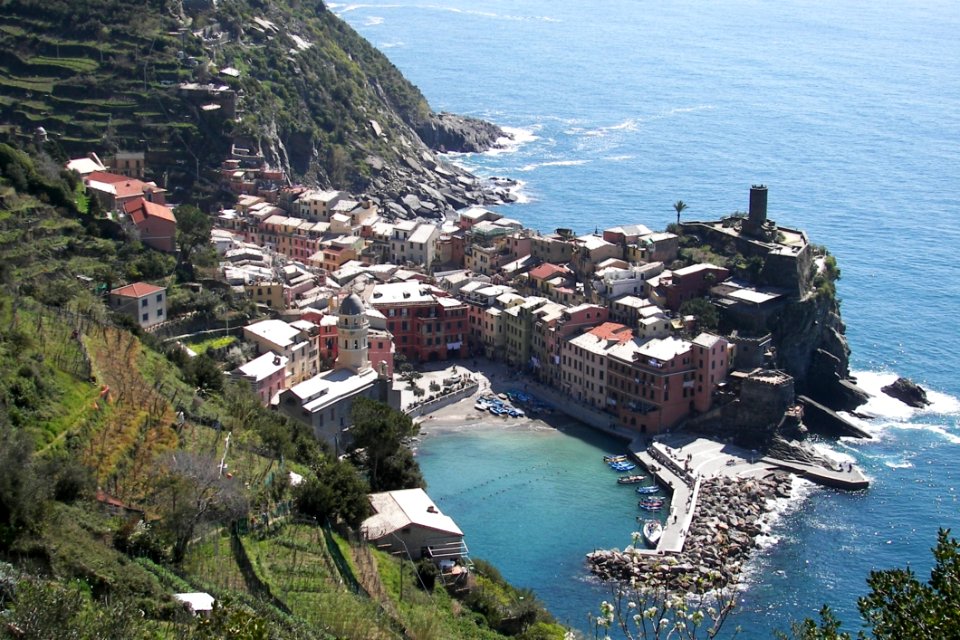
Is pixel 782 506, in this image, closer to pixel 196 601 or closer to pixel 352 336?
pixel 352 336

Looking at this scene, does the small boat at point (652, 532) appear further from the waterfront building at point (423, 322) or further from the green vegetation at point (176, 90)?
the green vegetation at point (176, 90)

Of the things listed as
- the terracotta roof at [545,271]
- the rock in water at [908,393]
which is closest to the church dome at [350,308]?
the terracotta roof at [545,271]

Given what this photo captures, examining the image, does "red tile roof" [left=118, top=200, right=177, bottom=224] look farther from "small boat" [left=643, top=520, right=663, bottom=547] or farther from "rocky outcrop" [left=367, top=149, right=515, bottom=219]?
"rocky outcrop" [left=367, top=149, right=515, bottom=219]

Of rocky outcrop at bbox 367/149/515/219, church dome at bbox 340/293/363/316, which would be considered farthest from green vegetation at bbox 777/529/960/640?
rocky outcrop at bbox 367/149/515/219


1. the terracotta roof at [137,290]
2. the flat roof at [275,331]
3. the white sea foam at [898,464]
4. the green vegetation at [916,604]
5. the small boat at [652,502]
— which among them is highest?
the green vegetation at [916,604]

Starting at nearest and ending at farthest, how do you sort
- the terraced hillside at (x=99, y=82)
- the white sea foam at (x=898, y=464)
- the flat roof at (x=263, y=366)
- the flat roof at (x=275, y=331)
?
the flat roof at (x=263, y=366) < the flat roof at (x=275, y=331) < the white sea foam at (x=898, y=464) < the terraced hillside at (x=99, y=82)
